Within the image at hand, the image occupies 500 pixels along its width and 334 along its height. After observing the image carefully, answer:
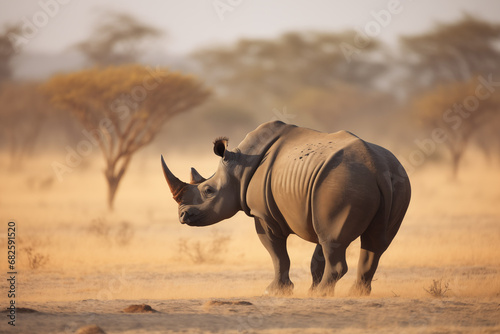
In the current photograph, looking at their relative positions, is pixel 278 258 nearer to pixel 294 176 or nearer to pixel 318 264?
pixel 318 264

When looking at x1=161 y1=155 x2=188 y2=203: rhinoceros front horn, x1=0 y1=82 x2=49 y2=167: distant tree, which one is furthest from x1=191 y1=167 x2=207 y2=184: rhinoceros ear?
x1=0 y1=82 x2=49 y2=167: distant tree

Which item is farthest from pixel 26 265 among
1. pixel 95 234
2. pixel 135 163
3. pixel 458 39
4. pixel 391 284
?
pixel 458 39

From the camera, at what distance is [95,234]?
1850cm

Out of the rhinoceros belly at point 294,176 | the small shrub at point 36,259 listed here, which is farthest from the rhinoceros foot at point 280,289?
the small shrub at point 36,259

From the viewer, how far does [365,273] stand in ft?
33.4

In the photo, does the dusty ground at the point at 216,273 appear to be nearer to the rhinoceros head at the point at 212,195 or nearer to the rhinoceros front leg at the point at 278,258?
the rhinoceros front leg at the point at 278,258

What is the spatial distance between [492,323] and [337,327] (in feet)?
5.52

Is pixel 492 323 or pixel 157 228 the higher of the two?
pixel 157 228

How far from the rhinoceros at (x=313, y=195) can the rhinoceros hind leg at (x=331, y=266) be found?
0.04 ft

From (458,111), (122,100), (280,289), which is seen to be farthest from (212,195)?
(458,111)

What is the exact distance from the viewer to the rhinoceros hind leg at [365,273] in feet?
33.2

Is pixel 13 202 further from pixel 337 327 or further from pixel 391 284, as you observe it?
pixel 337 327

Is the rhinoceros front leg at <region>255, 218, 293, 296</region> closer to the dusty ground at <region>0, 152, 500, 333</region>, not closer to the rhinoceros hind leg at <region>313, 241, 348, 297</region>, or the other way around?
the dusty ground at <region>0, 152, 500, 333</region>

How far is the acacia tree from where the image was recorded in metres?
24.4
